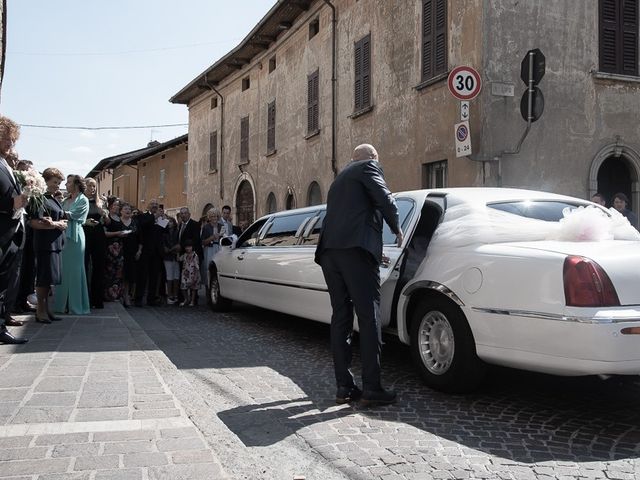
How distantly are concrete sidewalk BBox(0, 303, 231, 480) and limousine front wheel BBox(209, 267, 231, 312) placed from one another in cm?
439

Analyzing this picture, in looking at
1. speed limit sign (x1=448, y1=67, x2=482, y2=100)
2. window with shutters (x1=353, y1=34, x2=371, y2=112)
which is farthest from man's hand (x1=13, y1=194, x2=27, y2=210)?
window with shutters (x1=353, y1=34, x2=371, y2=112)

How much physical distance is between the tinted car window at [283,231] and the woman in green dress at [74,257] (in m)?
2.36

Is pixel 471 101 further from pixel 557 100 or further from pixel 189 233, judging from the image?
pixel 189 233

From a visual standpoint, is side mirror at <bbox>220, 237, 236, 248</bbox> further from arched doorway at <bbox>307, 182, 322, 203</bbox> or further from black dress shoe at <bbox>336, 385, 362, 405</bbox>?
arched doorway at <bbox>307, 182, 322, 203</bbox>

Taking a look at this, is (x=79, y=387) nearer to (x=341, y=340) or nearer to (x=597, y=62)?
(x=341, y=340)

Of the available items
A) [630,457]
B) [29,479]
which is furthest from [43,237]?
[630,457]

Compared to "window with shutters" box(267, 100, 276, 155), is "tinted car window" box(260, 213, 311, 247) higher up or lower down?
lower down

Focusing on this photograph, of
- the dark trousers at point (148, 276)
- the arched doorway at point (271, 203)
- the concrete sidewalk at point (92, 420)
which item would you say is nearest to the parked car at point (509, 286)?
the concrete sidewalk at point (92, 420)

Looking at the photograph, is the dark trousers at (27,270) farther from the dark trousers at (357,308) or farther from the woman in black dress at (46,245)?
the dark trousers at (357,308)

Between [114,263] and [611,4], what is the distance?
1066cm

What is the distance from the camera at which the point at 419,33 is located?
45.8 ft

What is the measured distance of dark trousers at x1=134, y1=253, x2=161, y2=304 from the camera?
11.0 metres

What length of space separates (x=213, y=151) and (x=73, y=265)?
2109cm

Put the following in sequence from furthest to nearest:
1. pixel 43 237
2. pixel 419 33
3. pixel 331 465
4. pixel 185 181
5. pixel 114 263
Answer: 1. pixel 185 181
2. pixel 419 33
3. pixel 114 263
4. pixel 43 237
5. pixel 331 465
